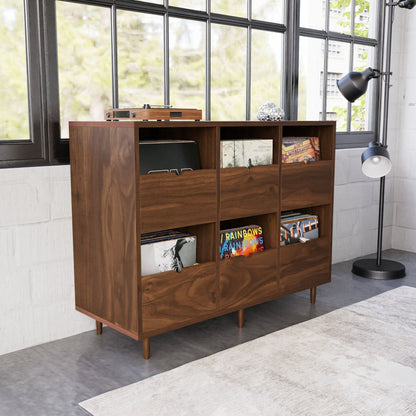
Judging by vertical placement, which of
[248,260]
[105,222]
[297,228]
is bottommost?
[248,260]

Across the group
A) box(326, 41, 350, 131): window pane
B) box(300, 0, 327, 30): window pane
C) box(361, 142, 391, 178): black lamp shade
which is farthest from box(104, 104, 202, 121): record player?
box(326, 41, 350, 131): window pane

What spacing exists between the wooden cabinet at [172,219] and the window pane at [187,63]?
1.05 ft

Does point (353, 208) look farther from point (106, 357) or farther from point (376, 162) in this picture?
point (106, 357)

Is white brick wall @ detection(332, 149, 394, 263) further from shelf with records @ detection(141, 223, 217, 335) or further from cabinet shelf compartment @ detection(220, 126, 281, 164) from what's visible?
shelf with records @ detection(141, 223, 217, 335)

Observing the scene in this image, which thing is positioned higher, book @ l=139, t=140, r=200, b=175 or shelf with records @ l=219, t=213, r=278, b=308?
book @ l=139, t=140, r=200, b=175

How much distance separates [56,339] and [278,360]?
110cm

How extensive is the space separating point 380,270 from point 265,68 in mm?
1585

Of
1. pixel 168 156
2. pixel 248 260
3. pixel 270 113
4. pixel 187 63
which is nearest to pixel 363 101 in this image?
pixel 270 113

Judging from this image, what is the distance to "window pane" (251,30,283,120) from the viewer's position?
3568mm

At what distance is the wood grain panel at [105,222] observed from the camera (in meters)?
2.38

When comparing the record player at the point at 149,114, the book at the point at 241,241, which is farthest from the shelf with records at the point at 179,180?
the book at the point at 241,241

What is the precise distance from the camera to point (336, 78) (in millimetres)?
4133

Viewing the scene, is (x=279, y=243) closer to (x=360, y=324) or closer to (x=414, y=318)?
(x=360, y=324)

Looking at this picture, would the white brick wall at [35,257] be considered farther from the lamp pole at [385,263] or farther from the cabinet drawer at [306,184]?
the lamp pole at [385,263]
